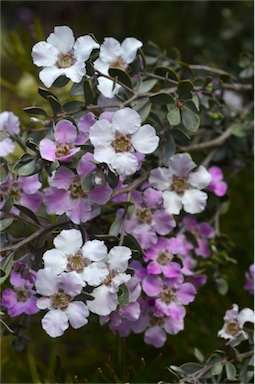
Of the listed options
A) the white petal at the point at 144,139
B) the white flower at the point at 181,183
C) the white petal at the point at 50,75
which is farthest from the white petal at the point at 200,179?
the white petal at the point at 50,75

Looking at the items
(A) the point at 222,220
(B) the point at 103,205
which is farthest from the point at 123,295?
(A) the point at 222,220

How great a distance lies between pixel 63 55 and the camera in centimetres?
80

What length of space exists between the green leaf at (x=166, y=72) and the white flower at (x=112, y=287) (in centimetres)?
27

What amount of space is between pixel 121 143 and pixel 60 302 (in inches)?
7.6

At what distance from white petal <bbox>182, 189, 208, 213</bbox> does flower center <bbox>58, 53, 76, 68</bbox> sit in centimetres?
22

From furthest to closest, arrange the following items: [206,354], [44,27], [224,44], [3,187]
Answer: [44,27] < [224,44] < [206,354] < [3,187]

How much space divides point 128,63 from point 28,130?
0.18m

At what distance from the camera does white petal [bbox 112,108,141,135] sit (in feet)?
2.50

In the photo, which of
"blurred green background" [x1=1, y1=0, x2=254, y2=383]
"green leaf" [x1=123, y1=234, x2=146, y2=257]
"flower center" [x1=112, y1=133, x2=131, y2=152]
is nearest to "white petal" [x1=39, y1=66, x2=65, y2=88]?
"flower center" [x1=112, y1=133, x2=131, y2=152]

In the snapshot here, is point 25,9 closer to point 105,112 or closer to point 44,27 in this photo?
point 44,27

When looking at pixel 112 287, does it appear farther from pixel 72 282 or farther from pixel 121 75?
pixel 121 75

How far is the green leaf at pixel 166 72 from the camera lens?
0.90 m

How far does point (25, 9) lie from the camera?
241cm

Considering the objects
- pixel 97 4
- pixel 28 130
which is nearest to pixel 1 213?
pixel 28 130
